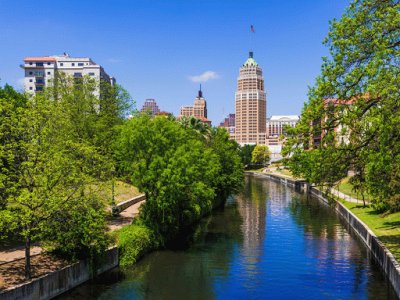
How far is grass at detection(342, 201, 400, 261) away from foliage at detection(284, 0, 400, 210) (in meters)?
9.97

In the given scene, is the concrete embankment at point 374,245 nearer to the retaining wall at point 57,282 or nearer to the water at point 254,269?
the water at point 254,269

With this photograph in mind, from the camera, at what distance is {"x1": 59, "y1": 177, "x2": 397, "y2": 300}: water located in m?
29.3

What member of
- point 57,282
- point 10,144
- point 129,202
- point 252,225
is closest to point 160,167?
point 57,282

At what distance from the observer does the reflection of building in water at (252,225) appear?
128 feet

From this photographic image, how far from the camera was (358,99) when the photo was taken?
2561cm

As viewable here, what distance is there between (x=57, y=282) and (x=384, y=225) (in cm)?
3374

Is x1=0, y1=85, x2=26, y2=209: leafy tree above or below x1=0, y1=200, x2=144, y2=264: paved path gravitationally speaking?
above

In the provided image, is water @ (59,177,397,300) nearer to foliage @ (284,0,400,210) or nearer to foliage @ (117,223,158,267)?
foliage @ (117,223,158,267)

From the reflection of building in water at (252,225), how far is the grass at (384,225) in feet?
37.5

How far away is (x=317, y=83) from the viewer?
27078 millimetres

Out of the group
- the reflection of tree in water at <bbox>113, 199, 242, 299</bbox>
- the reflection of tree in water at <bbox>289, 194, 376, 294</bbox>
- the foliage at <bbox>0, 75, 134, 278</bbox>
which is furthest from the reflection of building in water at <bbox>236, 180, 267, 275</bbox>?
the foliage at <bbox>0, 75, 134, 278</bbox>

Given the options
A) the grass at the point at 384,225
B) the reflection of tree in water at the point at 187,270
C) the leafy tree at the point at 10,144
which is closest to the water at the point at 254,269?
the reflection of tree in water at the point at 187,270

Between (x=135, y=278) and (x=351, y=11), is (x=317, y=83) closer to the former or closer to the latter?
(x=351, y=11)

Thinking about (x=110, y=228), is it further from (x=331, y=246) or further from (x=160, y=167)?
(x=331, y=246)
